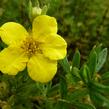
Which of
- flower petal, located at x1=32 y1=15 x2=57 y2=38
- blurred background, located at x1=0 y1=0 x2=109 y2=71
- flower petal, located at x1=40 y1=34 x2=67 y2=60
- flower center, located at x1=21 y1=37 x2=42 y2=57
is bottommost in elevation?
blurred background, located at x1=0 y1=0 x2=109 y2=71

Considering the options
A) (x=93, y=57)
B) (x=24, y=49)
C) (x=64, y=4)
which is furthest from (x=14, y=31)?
(x=64, y=4)

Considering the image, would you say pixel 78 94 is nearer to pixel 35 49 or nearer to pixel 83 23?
pixel 35 49

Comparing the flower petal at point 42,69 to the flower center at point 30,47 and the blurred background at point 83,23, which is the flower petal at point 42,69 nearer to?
the flower center at point 30,47

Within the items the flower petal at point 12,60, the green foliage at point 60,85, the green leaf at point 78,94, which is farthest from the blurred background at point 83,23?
the flower petal at point 12,60

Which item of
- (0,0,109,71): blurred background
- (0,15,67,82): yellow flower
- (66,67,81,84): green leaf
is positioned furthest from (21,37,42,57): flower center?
(0,0,109,71): blurred background

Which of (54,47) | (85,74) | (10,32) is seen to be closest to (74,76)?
(85,74)

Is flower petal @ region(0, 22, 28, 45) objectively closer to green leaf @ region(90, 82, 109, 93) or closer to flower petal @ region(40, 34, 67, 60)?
flower petal @ region(40, 34, 67, 60)

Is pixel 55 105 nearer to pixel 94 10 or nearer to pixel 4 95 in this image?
pixel 4 95
